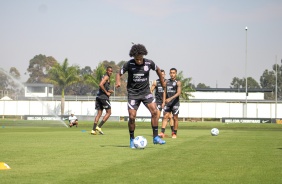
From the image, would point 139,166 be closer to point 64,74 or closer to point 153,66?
point 153,66

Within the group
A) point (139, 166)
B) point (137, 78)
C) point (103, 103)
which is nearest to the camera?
point (139, 166)

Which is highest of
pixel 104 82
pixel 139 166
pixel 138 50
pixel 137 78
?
pixel 138 50

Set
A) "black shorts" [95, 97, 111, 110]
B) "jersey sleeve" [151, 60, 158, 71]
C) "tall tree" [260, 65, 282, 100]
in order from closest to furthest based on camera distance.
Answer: "jersey sleeve" [151, 60, 158, 71] → "black shorts" [95, 97, 111, 110] → "tall tree" [260, 65, 282, 100]

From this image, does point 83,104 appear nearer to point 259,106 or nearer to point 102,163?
point 259,106

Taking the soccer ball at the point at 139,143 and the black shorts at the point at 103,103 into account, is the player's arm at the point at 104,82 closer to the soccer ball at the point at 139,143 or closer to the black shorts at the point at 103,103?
the black shorts at the point at 103,103

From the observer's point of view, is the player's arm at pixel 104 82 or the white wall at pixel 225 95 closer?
the player's arm at pixel 104 82

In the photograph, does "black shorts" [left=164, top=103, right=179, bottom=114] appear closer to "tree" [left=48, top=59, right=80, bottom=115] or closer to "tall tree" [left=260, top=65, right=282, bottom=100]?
"tree" [left=48, top=59, right=80, bottom=115]

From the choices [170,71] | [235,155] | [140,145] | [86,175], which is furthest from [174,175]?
[170,71]

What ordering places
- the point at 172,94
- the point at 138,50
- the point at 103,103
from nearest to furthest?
1. the point at 138,50
2. the point at 172,94
3. the point at 103,103

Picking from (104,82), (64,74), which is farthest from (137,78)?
(64,74)

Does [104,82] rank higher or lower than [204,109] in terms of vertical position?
higher

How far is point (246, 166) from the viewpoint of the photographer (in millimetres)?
10391

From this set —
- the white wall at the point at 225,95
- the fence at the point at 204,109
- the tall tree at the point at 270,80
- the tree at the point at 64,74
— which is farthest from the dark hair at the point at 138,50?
the tall tree at the point at 270,80

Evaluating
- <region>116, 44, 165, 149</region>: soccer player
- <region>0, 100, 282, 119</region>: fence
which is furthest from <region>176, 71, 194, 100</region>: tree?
<region>116, 44, 165, 149</region>: soccer player
